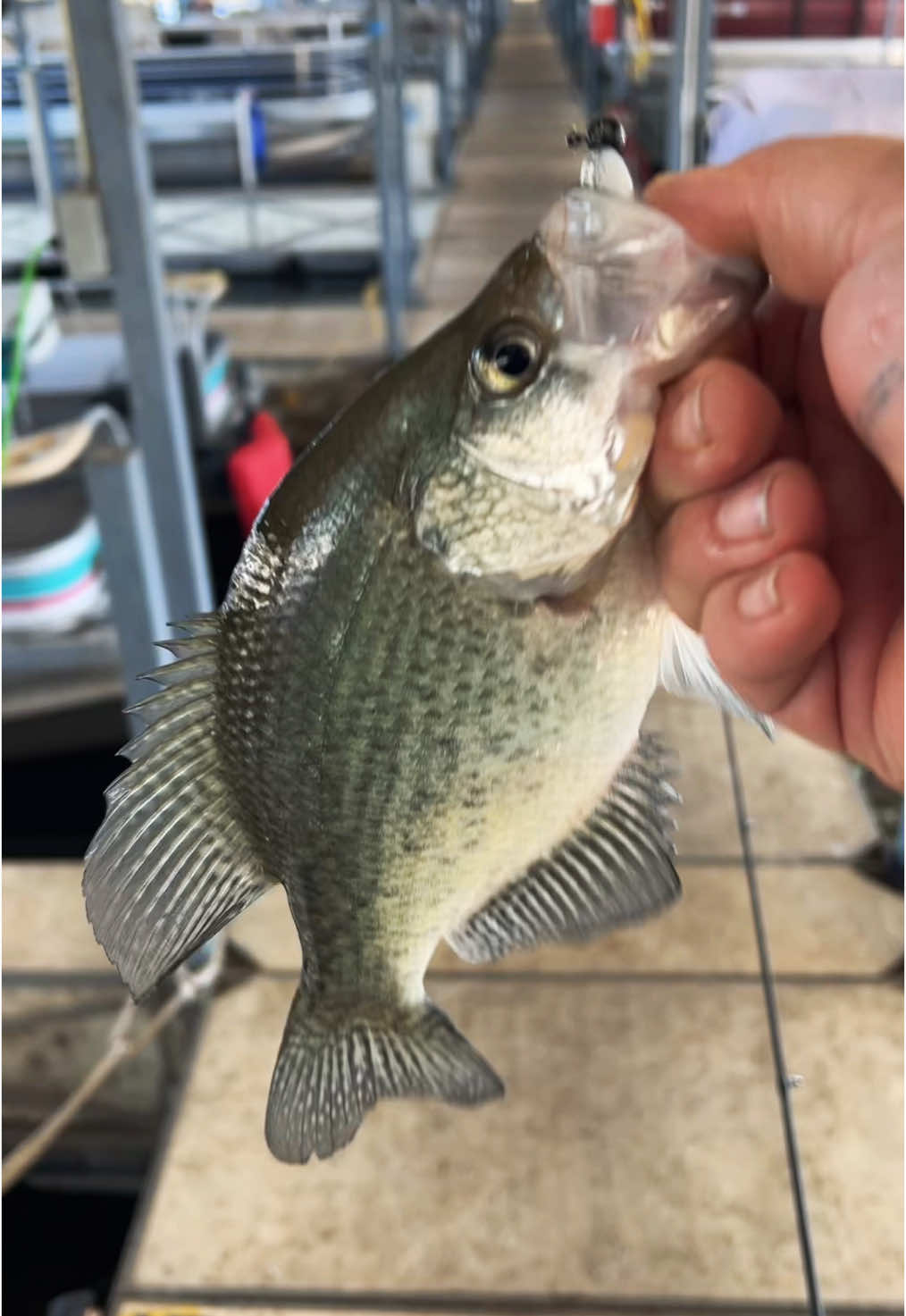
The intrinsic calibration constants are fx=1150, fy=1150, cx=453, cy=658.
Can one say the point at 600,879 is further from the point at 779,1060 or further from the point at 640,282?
the point at 779,1060

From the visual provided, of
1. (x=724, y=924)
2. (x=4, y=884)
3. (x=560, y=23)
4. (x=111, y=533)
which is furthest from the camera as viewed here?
(x=560, y=23)

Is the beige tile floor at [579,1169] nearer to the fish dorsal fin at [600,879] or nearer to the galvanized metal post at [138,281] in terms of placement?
the galvanized metal post at [138,281]

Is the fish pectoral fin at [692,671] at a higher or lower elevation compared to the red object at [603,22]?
higher

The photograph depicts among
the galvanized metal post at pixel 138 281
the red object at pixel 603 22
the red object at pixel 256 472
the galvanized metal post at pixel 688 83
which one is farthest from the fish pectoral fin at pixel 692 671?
the red object at pixel 603 22

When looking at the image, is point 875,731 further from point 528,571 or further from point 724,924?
point 724,924

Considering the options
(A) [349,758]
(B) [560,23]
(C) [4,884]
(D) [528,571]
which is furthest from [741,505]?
(B) [560,23]

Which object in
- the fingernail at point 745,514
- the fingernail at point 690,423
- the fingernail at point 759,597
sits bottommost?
the fingernail at point 759,597

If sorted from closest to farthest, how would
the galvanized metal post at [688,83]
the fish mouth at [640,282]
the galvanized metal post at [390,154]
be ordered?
the fish mouth at [640,282] < the galvanized metal post at [688,83] < the galvanized metal post at [390,154]
